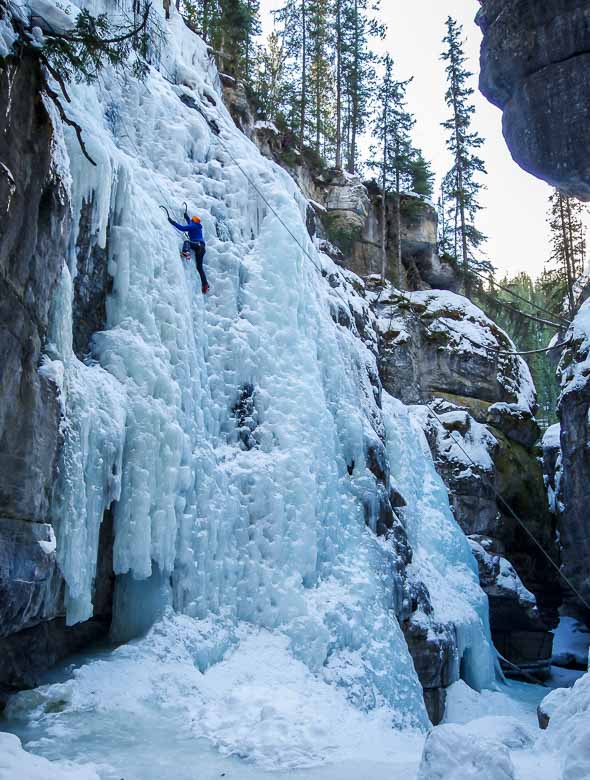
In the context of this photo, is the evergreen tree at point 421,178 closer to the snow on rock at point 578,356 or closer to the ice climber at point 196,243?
the snow on rock at point 578,356

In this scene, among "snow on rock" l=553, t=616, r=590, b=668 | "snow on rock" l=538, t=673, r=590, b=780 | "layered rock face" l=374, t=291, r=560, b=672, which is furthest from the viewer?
"snow on rock" l=553, t=616, r=590, b=668

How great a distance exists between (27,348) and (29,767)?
316 centimetres

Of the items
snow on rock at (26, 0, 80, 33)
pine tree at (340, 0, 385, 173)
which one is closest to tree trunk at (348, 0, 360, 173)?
pine tree at (340, 0, 385, 173)

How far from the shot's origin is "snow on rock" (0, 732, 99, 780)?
4.73m

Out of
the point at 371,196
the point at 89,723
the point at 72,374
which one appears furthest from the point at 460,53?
the point at 89,723

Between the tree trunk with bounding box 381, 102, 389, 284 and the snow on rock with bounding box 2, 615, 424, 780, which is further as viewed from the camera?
the tree trunk with bounding box 381, 102, 389, 284

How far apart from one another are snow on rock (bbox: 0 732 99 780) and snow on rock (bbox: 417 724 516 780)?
2.50 m

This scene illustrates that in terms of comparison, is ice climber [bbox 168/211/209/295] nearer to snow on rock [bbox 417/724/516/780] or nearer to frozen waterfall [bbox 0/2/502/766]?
frozen waterfall [bbox 0/2/502/766]

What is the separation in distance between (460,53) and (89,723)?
32.7m

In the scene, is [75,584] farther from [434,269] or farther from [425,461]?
[434,269]

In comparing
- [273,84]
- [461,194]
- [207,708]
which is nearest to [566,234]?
[461,194]

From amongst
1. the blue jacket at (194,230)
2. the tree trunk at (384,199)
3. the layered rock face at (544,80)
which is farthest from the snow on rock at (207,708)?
the tree trunk at (384,199)

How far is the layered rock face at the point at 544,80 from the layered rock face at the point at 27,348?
4.57 metres

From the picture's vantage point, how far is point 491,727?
22.4 feet
